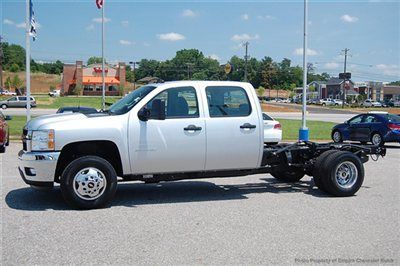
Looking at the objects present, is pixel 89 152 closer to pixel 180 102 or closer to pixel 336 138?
pixel 180 102

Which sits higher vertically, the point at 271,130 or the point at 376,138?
the point at 271,130

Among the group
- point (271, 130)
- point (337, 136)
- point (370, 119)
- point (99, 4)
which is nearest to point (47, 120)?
point (271, 130)

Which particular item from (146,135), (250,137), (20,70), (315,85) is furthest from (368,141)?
(20,70)

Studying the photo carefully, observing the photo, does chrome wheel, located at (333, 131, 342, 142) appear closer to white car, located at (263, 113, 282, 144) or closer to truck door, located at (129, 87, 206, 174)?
white car, located at (263, 113, 282, 144)

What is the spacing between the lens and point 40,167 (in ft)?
23.5

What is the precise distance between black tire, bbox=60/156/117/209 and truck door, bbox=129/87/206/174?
441 millimetres

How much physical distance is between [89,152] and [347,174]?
4572mm

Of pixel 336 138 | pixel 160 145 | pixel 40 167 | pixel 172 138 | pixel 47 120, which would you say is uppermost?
pixel 47 120

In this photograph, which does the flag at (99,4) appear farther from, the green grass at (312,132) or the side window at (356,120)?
the side window at (356,120)

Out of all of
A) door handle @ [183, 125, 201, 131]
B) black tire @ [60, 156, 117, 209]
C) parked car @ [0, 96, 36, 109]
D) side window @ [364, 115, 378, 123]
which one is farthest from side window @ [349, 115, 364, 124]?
parked car @ [0, 96, 36, 109]

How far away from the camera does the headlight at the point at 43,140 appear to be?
715cm

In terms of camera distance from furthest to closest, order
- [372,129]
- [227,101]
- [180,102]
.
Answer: [372,129] < [227,101] < [180,102]

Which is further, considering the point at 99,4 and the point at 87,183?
the point at 99,4

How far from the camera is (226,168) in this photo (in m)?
8.09
